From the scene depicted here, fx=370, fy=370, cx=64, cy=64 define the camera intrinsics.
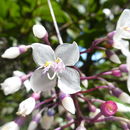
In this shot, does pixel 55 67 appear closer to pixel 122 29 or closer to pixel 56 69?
pixel 56 69

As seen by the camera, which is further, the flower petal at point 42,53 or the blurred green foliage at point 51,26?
the blurred green foliage at point 51,26

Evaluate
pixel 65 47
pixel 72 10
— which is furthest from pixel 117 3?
pixel 65 47

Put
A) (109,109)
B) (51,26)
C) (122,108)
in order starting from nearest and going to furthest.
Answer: (109,109)
(122,108)
(51,26)

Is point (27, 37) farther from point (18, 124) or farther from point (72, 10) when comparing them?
point (18, 124)

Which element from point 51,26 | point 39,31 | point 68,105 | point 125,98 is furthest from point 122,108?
point 51,26

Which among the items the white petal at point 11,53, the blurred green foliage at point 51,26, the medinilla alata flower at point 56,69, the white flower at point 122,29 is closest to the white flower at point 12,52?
the white petal at point 11,53

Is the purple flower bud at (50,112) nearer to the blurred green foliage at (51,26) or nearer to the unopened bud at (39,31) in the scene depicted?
the unopened bud at (39,31)
